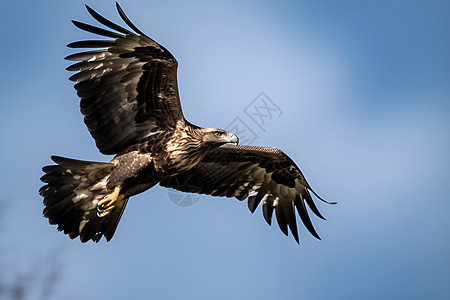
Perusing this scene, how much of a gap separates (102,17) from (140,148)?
A: 7.04 feet

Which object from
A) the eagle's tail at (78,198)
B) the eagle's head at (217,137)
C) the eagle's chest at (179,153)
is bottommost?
the eagle's tail at (78,198)

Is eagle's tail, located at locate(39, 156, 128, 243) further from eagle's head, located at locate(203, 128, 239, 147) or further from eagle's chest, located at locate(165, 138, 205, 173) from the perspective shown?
eagle's head, located at locate(203, 128, 239, 147)

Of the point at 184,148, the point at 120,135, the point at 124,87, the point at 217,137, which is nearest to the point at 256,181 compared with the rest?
the point at 217,137

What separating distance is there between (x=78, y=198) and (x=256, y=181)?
128 inches

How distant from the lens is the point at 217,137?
37.1 feet

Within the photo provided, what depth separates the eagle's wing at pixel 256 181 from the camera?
12562 mm

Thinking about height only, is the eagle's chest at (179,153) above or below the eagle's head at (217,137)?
below

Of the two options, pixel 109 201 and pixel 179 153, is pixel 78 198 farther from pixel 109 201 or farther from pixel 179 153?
pixel 179 153

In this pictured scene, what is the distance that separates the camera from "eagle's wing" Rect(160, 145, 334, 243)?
12562mm

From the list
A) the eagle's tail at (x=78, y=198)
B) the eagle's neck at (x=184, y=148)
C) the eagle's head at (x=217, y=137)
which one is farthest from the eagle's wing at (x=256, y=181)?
the eagle's tail at (x=78, y=198)

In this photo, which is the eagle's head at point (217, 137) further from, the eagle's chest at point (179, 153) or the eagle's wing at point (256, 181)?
the eagle's wing at point (256, 181)

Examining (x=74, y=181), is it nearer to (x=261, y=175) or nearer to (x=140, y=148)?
(x=140, y=148)

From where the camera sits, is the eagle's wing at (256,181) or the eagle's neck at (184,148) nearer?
the eagle's neck at (184,148)

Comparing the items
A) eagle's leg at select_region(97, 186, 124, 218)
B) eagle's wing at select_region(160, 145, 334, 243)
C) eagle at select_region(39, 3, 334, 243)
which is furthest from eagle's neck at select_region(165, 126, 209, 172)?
eagle's wing at select_region(160, 145, 334, 243)
